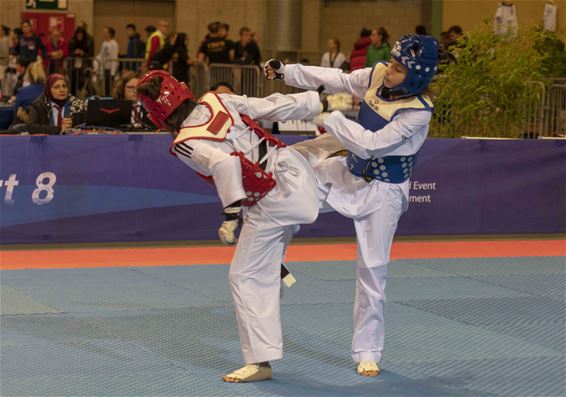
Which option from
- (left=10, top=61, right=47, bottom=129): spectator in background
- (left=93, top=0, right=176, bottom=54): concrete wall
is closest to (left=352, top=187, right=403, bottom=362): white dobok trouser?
(left=10, top=61, right=47, bottom=129): spectator in background

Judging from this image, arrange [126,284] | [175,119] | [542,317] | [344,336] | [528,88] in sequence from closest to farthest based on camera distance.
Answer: [175,119] < [344,336] < [542,317] < [126,284] < [528,88]

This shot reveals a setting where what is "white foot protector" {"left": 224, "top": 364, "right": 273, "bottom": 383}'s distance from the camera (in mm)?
6383

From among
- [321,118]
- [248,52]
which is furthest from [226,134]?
[248,52]

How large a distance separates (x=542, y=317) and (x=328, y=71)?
9.79 ft

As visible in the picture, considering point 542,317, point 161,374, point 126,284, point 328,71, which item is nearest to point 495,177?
point 542,317

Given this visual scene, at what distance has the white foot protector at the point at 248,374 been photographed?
6.38 metres

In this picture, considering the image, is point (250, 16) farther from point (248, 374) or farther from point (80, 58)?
point (248, 374)

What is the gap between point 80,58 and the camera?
21.2m

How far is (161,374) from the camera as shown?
655cm

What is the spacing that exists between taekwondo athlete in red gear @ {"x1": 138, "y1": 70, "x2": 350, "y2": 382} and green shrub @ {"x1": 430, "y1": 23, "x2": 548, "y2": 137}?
777 centimetres

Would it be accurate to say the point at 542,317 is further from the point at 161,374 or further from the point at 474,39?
the point at 474,39

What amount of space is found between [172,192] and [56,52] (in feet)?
36.4

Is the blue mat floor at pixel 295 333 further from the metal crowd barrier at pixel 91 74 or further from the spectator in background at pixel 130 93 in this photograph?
the metal crowd barrier at pixel 91 74

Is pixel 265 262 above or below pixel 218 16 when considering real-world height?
below
